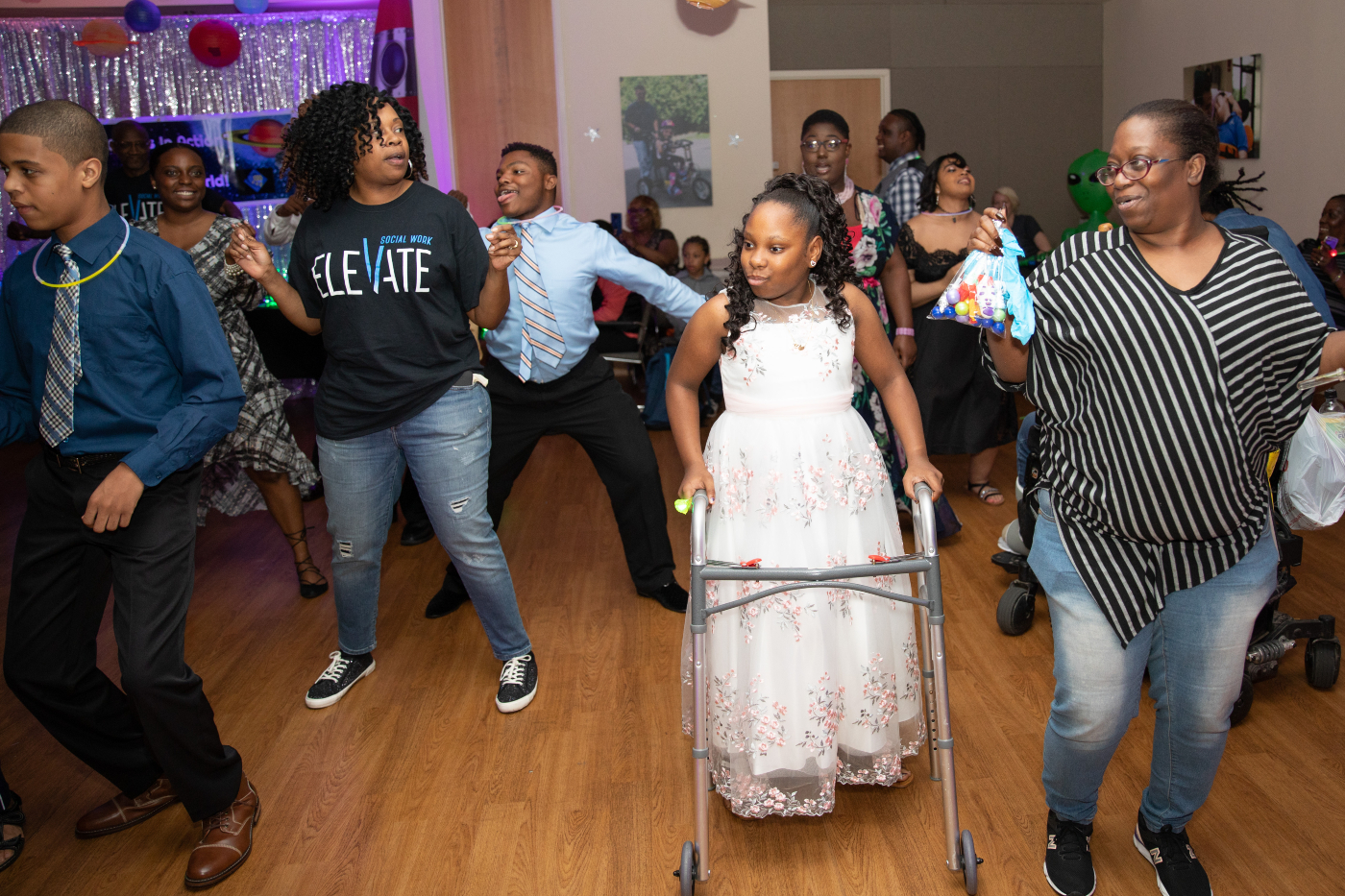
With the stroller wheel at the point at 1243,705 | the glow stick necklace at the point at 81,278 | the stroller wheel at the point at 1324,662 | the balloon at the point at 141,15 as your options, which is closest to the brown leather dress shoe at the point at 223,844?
the glow stick necklace at the point at 81,278

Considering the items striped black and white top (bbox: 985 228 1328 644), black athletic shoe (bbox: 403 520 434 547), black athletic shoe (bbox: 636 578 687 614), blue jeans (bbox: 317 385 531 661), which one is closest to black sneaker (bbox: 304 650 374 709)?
blue jeans (bbox: 317 385 531 661)

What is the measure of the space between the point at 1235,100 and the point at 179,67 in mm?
8186

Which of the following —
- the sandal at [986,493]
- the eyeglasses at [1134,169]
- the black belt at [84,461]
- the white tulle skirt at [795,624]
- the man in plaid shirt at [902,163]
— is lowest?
the sandal at [986,493]

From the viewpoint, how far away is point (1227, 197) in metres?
3.04

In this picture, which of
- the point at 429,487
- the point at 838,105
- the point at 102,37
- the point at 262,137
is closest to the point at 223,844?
A: the point at 429,487

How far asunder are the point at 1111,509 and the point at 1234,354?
1.10 ft

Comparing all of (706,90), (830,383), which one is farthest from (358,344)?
(706,90)

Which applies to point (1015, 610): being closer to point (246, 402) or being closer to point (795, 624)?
point (795, 624)

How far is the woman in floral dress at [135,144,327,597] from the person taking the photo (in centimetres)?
358

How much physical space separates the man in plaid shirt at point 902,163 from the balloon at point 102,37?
17.7 ft

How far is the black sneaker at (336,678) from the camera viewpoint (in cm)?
312

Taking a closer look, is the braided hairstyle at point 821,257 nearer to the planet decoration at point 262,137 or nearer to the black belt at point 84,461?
the black belt at point 84,461

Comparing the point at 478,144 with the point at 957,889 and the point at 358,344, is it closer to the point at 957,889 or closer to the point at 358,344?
the point at 358,344

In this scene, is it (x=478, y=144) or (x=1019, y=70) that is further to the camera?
(x=1019, y=70)
